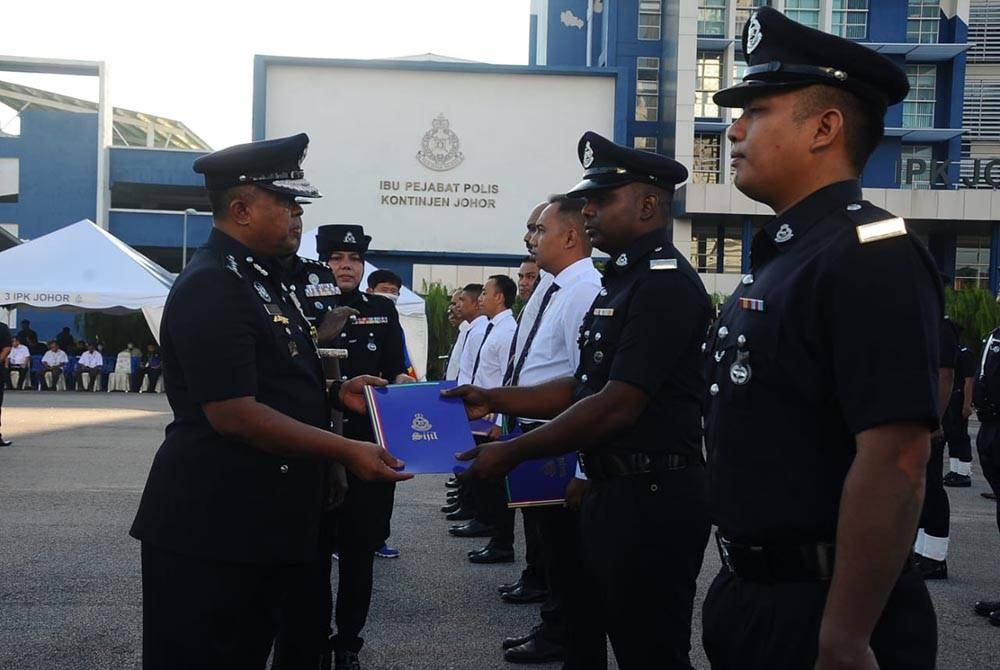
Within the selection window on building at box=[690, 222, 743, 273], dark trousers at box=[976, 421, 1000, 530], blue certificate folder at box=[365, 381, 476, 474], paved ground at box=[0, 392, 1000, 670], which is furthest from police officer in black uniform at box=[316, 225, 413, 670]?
window on building at box=[690, 222, 743, 273]

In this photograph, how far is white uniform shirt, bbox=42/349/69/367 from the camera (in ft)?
80.8

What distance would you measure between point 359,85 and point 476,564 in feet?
103

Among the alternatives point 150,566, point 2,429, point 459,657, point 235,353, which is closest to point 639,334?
point 235,353

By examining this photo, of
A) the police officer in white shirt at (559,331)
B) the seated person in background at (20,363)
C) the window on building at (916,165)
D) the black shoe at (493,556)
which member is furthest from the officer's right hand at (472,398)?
the window on building at (916,165)

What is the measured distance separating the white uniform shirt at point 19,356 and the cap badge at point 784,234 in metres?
25.9

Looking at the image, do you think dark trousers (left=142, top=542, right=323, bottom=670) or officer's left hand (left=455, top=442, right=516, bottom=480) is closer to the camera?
dark trousers (left=142, top=542, right=323, bottom=670)

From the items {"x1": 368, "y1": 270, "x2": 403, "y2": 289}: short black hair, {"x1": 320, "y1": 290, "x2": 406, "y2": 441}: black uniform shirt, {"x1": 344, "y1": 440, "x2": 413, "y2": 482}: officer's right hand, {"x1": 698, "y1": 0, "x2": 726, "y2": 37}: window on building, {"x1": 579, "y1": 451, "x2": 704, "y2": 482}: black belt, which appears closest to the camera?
{"x1": 344, "y1": 440, "x2": 413, "y2": 482}: officer's right hand

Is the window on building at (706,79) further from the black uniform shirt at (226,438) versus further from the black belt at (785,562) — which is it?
the black belt at (785,562)

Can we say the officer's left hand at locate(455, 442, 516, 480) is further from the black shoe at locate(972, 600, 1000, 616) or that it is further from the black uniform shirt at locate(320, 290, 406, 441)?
the black shoe at locate(972, 600, 1000, 616)

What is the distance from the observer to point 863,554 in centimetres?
168

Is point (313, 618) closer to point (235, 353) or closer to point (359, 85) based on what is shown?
point (235, 353)

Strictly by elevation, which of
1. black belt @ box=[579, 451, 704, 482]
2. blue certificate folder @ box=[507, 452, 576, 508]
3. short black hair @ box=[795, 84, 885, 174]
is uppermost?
short black hair @ box=[795, 84, 885, 174]

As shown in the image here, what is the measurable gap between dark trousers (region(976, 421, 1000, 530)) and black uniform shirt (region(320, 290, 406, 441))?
153 inches

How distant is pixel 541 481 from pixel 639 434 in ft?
2.52
